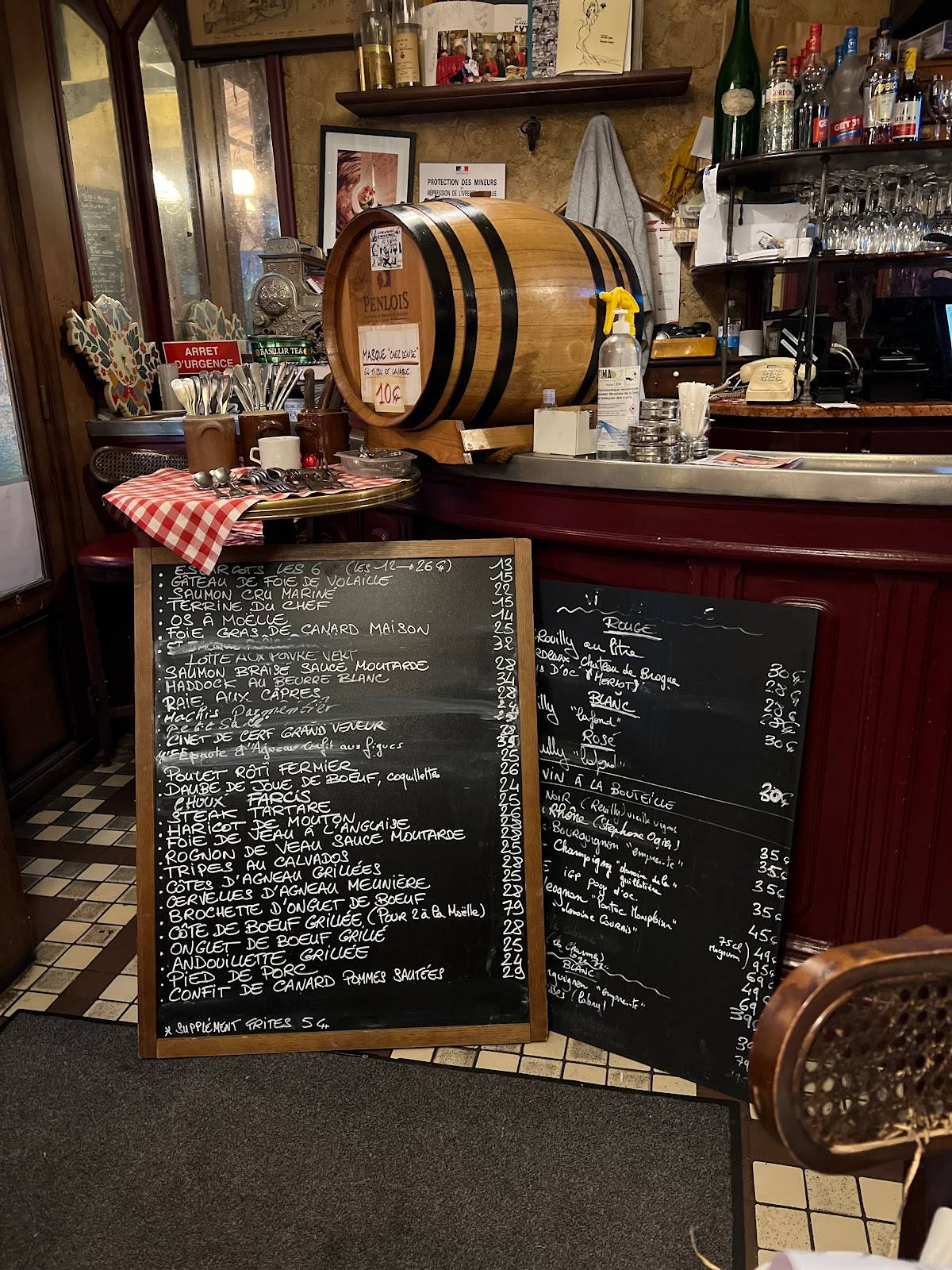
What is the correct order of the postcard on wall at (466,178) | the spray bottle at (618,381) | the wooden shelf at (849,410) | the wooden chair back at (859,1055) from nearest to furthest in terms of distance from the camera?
the wooden chair back at (859,1055) < the spray bottle at (618,381) < the wooden shelf at (849,410) < the postcard on wall at (466,178)

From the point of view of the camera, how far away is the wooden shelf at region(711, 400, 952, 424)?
11.9 ft

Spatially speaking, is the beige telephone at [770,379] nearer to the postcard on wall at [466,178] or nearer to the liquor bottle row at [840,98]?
the liquor bottle row at [840,98]

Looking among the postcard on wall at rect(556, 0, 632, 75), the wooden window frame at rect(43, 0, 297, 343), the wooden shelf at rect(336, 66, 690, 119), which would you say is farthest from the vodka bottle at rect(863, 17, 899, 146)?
the wooden window frame at rect(43, 0, 297, 343)

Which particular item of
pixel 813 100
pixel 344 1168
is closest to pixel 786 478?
pixel 344 1168

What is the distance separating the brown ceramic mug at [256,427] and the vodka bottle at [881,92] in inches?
117

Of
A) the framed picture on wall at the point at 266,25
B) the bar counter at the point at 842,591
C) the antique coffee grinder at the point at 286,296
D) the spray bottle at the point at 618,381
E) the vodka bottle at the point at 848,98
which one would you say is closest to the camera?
the bar counter at the point at 842,591

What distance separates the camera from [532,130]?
418 cm

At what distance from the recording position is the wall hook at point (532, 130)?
4.16 meters

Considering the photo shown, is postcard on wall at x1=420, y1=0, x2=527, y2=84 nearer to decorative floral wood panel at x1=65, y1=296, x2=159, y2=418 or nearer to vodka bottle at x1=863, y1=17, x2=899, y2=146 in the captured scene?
vodka bottle at x1=863, y1=17, x2=899, y2=146

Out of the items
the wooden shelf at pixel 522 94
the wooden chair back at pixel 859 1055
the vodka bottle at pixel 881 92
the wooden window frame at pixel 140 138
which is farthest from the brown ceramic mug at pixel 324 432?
the vodka bottle at pixel 881 92

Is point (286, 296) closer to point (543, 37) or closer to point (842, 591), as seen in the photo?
point (543, 37)

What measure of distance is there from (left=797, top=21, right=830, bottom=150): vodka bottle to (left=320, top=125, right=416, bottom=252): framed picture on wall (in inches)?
68.1

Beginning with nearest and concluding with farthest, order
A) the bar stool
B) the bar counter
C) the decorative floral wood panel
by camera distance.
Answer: the bar counter → the bar stool → the decorative floral wood panel

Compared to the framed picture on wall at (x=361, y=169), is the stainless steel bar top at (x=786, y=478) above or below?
below
